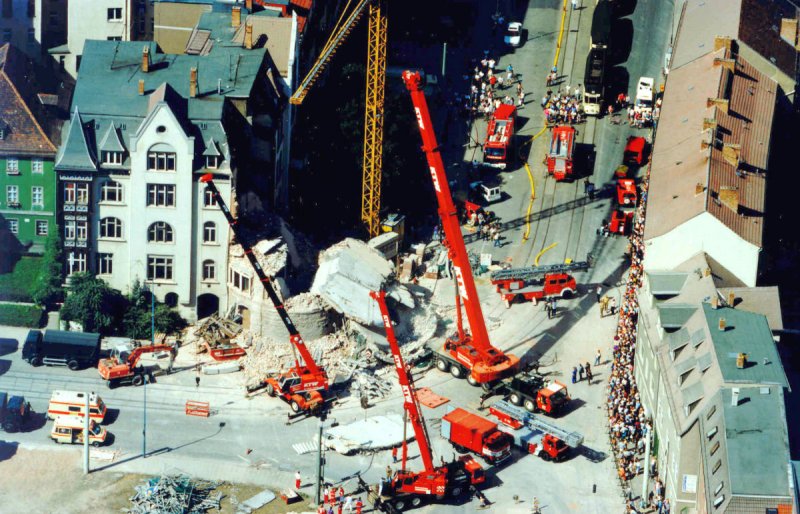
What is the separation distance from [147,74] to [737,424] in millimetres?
59434

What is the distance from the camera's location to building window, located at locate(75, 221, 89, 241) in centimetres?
14138

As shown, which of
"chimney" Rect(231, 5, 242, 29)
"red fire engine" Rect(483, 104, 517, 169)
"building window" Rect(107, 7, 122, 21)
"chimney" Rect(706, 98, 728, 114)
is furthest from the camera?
"red fire engine" Rect(483, 104, 517, 169)

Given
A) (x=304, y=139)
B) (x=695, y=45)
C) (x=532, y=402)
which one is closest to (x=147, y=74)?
(x=304, y=139)

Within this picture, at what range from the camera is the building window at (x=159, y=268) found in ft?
465

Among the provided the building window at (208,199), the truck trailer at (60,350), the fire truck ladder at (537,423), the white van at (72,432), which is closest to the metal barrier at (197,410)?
the white van at (72,432)

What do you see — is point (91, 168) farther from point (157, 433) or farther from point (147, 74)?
point (157, 433)

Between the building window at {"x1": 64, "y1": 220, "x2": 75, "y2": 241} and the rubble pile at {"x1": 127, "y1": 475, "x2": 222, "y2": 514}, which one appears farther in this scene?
the building window at {"x1": 64, "y1": 220, "x2": 75, "y2": 241}

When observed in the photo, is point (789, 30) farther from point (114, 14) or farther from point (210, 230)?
point (114, 14)

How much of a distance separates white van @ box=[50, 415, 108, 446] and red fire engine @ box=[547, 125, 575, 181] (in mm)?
57804

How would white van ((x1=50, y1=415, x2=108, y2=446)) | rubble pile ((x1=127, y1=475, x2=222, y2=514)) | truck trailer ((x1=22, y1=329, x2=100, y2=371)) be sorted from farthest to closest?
truck trailer ((x1=22, y1=329, x2=100, y2=371)) < white van ((x1=50, y1=415, x2=108, y2=446)) < rubble pile ((x1=127, y1=475, x2=222, y2=514))

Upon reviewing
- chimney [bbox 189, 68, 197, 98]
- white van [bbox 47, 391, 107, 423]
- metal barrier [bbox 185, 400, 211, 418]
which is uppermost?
chimney [bbox 189, 68, 197, 98]

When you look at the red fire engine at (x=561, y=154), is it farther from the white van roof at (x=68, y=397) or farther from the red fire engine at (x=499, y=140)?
the white van roof at (x=68, y=397)

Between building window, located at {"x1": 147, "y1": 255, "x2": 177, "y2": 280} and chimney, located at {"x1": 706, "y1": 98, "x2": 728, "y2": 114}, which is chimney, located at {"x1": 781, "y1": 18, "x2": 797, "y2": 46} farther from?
building window, located at {"x1": 147, "y1": 255, "x2": 177, "y2": 280}

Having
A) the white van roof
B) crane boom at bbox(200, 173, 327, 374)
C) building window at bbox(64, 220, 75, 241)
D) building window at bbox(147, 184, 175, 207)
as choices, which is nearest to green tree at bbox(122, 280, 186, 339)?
building window at bbox(64, 220, 75, 241)
